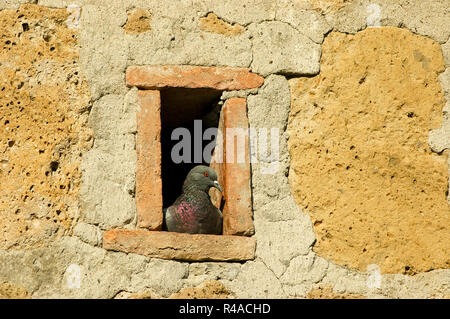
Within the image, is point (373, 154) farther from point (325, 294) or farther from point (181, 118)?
point (181, 118)

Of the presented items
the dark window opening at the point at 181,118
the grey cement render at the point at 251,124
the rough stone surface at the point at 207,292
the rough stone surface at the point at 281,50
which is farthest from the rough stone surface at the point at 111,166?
the rough stone surface at the point at 281,50

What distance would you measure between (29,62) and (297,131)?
157cm

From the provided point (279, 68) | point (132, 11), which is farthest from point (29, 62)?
point (279, 68)

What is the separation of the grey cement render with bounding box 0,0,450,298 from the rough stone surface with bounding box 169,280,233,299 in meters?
0.04

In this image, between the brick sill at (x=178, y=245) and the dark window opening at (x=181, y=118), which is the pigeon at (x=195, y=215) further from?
the dark window opening at (x=181, y=118)

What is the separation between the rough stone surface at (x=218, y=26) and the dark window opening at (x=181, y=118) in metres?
0.36

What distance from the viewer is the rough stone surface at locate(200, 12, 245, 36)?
15.3ft

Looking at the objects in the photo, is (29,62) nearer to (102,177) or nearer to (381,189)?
(102,177)

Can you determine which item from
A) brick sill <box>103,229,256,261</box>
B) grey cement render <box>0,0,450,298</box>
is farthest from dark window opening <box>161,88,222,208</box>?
brick sill <box>103,229,256,261</box>

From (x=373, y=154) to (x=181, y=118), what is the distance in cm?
133

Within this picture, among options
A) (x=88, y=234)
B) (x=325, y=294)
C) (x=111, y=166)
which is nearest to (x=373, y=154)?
(x=325, y=294)

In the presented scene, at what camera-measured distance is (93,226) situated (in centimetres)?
425

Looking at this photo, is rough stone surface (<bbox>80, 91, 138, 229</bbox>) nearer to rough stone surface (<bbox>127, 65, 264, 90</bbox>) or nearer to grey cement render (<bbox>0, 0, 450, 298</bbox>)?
grey cement render (<bbox>0, 0, 450, 298</bbox>)

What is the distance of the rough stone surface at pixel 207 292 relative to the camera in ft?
13.8
